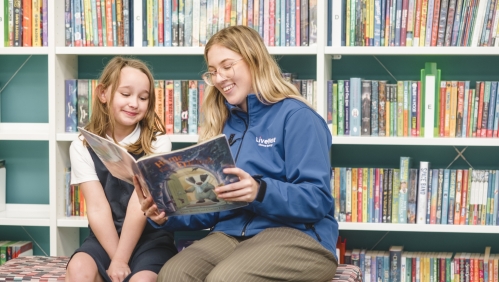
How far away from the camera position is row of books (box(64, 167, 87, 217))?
2604 millimetres

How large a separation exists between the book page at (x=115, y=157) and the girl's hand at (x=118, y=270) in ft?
0.82

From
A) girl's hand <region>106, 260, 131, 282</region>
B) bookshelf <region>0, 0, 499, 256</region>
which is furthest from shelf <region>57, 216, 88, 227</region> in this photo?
girl's hand <region>106, 260, 131, 282</region>

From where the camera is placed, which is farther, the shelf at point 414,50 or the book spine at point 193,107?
the book spine at point 193,107

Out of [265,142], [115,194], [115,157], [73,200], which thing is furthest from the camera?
[73,200]

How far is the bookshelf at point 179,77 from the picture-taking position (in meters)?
2.41

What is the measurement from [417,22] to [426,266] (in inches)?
33.4

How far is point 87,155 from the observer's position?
6.67ft

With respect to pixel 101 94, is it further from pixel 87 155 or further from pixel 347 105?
pixel 347 105

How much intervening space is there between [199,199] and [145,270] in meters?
0.29

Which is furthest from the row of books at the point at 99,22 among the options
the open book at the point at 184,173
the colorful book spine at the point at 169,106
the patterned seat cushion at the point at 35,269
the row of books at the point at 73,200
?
the open book at the point at 184,173

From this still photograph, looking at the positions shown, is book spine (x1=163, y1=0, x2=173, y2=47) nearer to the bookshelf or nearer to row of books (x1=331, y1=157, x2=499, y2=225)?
the bookshelf

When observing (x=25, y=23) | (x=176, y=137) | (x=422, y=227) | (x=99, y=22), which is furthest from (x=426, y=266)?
(x=25, y=23)

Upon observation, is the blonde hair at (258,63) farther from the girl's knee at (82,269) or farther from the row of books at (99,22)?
the row of books at (99,22)

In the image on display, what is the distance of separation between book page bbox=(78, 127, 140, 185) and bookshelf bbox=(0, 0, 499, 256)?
767 millimetres
